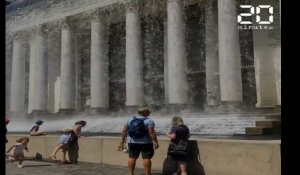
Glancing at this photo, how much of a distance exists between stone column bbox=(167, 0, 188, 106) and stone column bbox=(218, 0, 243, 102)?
3113 millimetres

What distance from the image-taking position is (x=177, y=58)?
971 inches

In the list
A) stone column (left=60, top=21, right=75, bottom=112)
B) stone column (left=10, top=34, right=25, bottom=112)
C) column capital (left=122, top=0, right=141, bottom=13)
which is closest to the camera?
column capital (left=122, top=0, right=141, bottom=13)

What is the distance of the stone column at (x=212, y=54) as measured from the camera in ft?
85.4

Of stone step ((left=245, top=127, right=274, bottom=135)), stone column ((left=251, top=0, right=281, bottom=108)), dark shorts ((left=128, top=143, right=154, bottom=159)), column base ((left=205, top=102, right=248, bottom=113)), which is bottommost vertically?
stone step ((left=245, top=127, right=274, bottom=135))

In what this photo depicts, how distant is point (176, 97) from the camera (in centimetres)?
2461

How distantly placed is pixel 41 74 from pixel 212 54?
1640 centimetres

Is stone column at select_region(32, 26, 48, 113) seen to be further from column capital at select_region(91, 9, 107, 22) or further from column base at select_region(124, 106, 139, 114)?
column base at select_region(124, 106, 139, 114)

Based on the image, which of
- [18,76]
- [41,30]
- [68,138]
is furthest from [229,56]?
[18,76]

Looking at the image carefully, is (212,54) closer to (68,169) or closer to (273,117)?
(273,117)

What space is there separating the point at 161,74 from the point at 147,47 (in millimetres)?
2631

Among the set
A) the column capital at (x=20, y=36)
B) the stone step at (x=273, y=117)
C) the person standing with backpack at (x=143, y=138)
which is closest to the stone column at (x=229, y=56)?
the stone step at (x=273, y=117)

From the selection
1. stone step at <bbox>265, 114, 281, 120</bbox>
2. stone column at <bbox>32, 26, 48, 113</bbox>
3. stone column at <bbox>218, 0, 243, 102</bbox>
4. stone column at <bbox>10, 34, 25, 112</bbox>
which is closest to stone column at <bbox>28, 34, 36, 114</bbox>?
stone column at <bbox>10, 34, 25, 112</bbox>

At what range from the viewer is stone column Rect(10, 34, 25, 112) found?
37.4 m

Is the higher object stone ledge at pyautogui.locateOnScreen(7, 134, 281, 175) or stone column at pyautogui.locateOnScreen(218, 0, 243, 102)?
stone column at pyautogui.locateOnScreen(218, 0, 243, 102)
